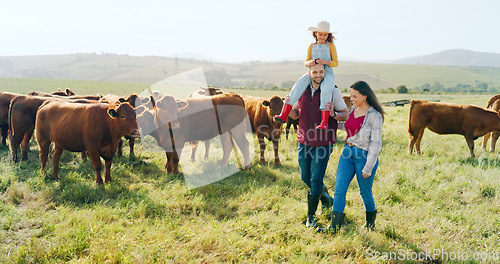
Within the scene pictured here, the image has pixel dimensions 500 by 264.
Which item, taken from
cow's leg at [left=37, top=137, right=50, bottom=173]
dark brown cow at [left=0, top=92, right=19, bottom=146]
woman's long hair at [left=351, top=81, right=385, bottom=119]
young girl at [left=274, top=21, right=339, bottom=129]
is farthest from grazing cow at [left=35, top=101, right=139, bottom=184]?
woman's long hair at [left=351, top=81, right=385, bottom=119]

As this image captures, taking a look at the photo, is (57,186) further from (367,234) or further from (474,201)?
(474,201)

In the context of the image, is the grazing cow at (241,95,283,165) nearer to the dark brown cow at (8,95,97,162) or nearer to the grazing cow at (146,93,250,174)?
the grazing cow at (146,93,250,174)

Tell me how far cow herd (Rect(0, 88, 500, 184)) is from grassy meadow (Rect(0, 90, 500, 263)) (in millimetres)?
712

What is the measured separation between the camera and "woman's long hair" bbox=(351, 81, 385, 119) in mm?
4023

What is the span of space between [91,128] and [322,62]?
489 cm

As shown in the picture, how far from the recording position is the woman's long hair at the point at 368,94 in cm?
402

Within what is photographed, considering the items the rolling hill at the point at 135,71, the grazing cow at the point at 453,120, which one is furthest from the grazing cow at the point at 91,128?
the rolling hill at the point at 135,71

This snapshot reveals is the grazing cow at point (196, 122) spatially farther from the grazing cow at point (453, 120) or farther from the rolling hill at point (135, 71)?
the rolling hill at point (135, 71)

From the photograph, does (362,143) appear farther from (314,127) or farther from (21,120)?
(21,120)

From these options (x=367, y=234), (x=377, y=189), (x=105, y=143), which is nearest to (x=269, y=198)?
(x=367, y=234)

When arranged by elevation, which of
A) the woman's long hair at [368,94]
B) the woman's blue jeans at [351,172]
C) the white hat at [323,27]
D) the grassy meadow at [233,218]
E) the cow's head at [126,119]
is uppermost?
the white hat at [323,27]

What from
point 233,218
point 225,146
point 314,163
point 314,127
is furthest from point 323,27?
point 225,146

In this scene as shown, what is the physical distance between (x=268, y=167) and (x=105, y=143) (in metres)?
3.93

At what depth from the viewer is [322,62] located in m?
4.15
